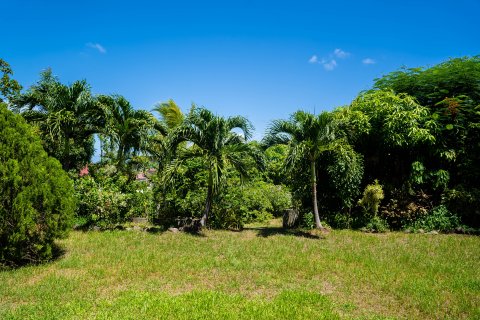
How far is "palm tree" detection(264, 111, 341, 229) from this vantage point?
1121cm

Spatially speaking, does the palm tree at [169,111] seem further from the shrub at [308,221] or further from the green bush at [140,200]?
the shrub at [308,221]

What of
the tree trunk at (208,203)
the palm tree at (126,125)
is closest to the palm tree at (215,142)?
the tree trunk at (208,203)

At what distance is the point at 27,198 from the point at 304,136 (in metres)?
8.21

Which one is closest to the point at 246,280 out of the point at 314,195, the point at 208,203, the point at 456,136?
the point at 208,203

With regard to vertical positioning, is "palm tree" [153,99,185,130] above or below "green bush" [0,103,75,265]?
above

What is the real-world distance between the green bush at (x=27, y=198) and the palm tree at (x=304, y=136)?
674cm

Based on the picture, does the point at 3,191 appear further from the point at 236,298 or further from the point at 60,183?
the point at 236,298

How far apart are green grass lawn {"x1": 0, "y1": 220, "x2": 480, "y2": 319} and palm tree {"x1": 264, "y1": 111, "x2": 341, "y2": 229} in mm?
2907

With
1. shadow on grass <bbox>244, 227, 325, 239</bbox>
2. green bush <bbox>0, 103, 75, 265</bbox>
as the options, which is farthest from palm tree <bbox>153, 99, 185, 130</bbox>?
green bush <bbox>0, 103, 75, 265</bbox>

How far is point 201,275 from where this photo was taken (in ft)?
22.7

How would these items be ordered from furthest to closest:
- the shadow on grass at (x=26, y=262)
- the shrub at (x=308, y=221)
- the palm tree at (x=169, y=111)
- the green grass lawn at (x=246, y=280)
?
1. the palm tree at (x=169, y=111)
2. the shrub at (x=308, y=221)
3. the shadow on grass at (x=26, y=262)
4. the green grass lawn at (x=246, y=280)

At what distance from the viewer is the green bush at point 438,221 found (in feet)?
39.2

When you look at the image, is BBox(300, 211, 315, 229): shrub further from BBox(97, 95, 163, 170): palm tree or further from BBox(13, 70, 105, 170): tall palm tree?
BBox(13, 70, 105, 170): tall palm tree

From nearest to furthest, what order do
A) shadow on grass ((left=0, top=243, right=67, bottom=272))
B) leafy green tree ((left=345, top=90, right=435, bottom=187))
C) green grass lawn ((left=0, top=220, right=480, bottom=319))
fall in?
1. green grass lawn ((left=0, top=220, right=480, bottom=319))
2. shadow on grass ((left=0, top=243, right=67, bottom=272))
3. leafy green tree ((left=345, top=90, right=435, bottom=187))
